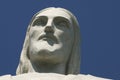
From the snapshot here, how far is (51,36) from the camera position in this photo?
1736 centimetres

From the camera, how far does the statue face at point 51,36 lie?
17156 mm

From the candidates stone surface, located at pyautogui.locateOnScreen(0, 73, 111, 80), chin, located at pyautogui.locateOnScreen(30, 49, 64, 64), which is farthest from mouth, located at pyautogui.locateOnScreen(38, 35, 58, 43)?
stone surface, located at pyautogui.locateOnScreen(0, 73, 111, 80)

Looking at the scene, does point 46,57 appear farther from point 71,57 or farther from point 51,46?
point 71,57

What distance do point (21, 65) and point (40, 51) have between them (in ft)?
2.34

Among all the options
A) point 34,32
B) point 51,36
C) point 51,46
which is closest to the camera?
point 51,46

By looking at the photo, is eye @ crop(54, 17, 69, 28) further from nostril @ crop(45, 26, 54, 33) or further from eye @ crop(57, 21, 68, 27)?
nostril @ crop(45, 26, 54, 33)

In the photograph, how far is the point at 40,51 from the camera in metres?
17.1

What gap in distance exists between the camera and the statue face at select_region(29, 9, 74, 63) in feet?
56.3

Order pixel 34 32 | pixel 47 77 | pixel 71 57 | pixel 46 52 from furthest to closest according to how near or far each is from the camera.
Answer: pixel 71 57 < pixel 34 32 < pixel 46 52 < pixel 47 77

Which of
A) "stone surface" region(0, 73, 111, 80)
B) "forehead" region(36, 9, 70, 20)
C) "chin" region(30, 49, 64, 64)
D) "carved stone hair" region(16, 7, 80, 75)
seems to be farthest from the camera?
"forehead" region(36, 9, 70, 20)

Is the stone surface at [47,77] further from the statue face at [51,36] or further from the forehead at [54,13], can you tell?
the forehead at [54,13]

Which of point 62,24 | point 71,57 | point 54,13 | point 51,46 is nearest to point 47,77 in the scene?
point 51,46

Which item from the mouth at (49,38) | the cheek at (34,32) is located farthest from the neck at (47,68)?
the cheek at (34,32)

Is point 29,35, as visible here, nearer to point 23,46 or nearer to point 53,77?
point 23,46
